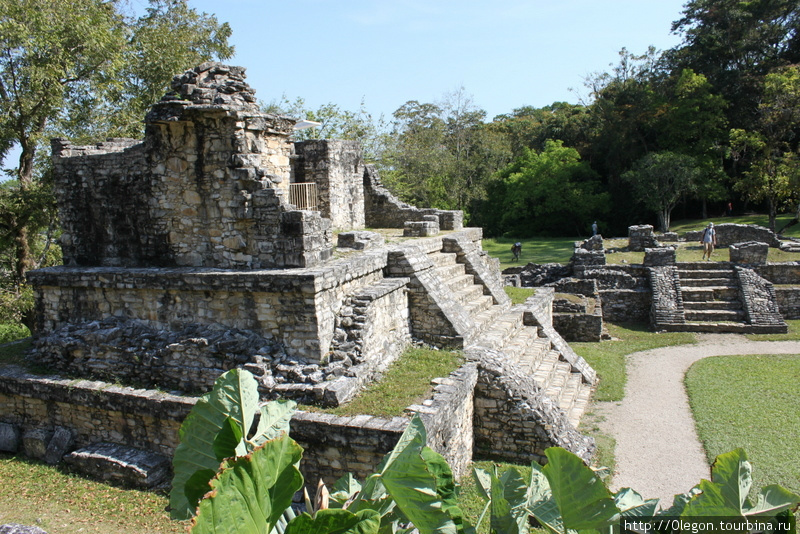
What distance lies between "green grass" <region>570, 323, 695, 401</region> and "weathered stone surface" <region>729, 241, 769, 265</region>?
4189mm

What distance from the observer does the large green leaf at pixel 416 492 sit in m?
1.93

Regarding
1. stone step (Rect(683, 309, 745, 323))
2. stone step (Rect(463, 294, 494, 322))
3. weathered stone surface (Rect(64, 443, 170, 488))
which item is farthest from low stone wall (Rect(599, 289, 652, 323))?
weathered stone surface (Rect(64, 443, 170, 488))

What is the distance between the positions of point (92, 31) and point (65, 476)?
1094cm

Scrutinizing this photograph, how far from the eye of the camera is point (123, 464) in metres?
6.96

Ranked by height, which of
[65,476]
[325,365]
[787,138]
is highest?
[787,138]

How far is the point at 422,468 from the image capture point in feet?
6.44

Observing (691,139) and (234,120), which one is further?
(691,139)

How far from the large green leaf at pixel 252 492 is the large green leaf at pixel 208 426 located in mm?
367

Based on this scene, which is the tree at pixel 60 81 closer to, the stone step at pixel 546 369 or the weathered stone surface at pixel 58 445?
the weathered stone surface at pixel 58 445

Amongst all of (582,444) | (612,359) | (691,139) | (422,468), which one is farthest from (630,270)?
(691,139)

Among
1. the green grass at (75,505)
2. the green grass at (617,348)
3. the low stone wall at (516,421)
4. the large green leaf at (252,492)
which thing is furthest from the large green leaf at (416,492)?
the green grass at (617,348)

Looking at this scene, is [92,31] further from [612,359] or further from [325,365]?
[612,359]

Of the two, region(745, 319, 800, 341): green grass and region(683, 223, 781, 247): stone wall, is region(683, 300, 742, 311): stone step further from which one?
region(683, 223, 781, 247): stone wall

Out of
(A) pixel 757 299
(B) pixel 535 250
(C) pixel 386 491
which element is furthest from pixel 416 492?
(B) pixel 535 250
